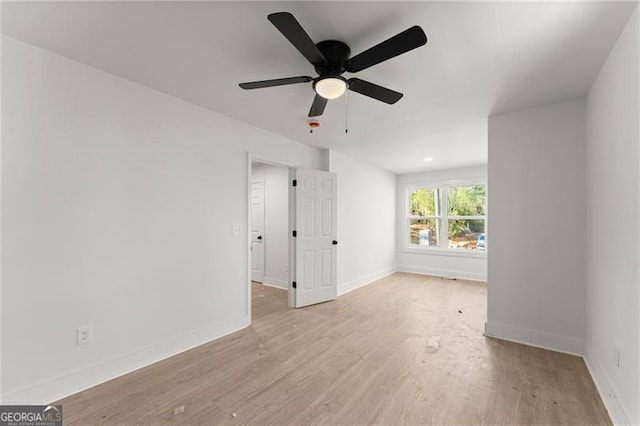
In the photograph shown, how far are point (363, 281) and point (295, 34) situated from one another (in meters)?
4.79

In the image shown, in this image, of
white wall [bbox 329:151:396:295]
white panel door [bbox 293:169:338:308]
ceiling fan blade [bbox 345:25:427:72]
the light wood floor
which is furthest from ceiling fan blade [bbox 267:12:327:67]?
white wall [bbox 329:151:396:295]

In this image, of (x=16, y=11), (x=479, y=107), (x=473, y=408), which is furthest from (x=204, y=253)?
(x=479, y=107)

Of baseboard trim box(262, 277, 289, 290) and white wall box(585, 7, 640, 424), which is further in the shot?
baseboard trim box(262, 277, 289, 290)

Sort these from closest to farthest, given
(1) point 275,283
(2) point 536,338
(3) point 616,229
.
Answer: (3) point 616,229 → (2) point 536,338 → (1) point 275,283

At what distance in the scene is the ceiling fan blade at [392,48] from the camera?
4.77 ft

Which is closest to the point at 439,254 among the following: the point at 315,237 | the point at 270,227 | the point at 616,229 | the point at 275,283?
the point at 315,237

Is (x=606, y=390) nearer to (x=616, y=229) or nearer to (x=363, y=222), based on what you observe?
(x=616, y=229)

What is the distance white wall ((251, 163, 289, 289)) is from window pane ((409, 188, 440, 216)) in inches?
134

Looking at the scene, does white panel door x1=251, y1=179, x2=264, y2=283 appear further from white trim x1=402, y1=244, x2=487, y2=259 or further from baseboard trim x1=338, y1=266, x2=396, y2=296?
white trim x1=402, y1=244, x2=487, y2=259

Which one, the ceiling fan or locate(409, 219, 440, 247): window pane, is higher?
the ceiling fan

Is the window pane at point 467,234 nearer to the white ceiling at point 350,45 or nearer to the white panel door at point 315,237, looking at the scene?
the white panel door at point 315,237

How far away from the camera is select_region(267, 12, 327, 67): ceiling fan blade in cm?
137

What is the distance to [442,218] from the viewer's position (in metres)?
6.45

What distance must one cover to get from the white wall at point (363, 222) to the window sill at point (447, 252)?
475 mm
